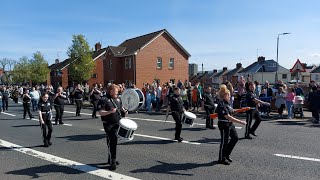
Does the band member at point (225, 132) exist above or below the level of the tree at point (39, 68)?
below

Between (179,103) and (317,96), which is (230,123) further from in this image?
(317,96)

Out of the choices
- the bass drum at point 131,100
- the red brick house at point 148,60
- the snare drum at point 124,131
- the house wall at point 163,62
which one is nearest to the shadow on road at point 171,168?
the snare drum at point 124,131

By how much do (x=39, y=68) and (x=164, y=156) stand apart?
66164mm

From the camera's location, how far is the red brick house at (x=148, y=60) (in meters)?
42.4

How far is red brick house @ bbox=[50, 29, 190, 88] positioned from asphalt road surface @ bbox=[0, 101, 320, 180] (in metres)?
30.0

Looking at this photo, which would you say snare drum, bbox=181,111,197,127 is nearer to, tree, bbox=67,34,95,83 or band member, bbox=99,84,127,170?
band member, bbox=99,84,127,170

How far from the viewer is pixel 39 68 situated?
69.1 meters

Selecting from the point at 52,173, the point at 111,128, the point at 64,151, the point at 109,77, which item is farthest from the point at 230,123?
the point at 109,77

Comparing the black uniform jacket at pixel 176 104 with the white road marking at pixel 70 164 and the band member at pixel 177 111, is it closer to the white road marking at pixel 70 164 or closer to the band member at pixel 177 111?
the band member at pixel 177 111

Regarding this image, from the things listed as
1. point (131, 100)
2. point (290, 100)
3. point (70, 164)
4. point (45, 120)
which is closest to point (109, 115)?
point (70, 164)

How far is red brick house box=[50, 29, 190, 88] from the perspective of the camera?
42.4 metres

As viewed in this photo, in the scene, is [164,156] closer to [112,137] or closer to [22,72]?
[112,137]

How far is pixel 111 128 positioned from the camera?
7211 millimetres

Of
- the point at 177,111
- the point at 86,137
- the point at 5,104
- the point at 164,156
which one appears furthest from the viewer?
the point at 5,104
